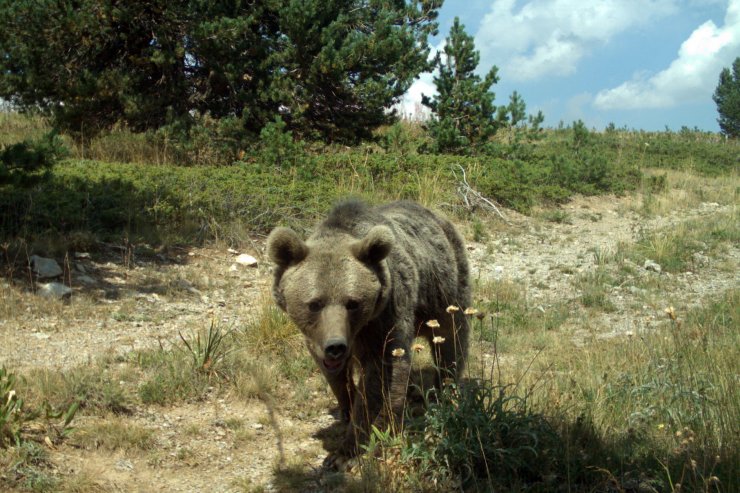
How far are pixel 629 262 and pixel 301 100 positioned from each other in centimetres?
688

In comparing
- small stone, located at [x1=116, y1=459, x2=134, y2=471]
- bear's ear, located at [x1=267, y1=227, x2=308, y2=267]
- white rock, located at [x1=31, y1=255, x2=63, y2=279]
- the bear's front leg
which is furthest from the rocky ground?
bear's ear, located at [x1=267, y1=227, x2=308, y2=267]

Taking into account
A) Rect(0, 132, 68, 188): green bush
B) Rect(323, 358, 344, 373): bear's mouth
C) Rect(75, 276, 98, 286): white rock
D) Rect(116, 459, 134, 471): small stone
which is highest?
Rect(0, 132, 68, 188): green bush

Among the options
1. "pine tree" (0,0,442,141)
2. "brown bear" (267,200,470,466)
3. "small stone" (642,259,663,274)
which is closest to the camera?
"brown bear" (267,200,470,466)

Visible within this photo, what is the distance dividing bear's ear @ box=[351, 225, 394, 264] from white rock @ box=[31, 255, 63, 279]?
4707mm

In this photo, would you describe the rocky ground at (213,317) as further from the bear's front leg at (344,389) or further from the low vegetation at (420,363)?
the bear's front leg at (344,389)

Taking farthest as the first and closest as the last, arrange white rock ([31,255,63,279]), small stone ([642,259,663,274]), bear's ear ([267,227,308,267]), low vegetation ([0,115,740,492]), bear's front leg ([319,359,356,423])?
small stone ([642,259,663,274])
white rock ([31,255,63,279])
bear's front leg ([319,359,356,423])
bear's ear ([267,227,308,267])
low vegetation ([0,115,740,492])

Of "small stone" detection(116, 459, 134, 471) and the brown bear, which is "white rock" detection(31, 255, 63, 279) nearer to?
"small stone" detection(116, 459, 134, 471)

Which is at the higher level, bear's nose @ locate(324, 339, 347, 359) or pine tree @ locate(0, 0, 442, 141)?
pine tree @ locate(0, 0, 442, 141)

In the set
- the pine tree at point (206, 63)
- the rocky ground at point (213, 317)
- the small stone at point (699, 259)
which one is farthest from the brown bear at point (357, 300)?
the pine tree at point (206, 63)

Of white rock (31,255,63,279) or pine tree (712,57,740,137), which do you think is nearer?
white rock (31,255,63,279)

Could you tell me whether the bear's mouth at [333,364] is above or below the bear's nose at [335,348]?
below

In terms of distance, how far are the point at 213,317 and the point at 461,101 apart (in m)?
10.5

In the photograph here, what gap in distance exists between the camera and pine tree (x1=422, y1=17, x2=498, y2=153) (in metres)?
15.5

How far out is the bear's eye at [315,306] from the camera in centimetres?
415
